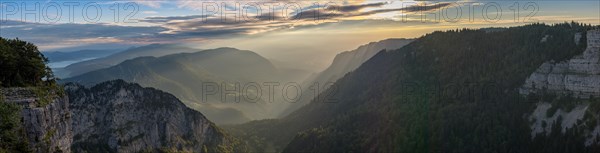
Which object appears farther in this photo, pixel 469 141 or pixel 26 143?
pixel 469 141

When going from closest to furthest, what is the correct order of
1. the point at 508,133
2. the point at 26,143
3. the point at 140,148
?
the point at 26,143 < the point at 508,133 < the point at 140,148

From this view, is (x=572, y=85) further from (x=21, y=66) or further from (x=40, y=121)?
(x=40, y=121)

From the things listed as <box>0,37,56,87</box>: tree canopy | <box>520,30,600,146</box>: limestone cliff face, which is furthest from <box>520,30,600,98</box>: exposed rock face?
<box>0,37,56,87</box>: tree canopy

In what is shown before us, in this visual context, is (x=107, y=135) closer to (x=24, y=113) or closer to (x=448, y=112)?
(x=448, y=112)

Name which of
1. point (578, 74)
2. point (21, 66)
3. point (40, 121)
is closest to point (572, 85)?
point (578, 74)

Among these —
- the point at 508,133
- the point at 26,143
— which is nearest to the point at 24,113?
the point at 26,143
